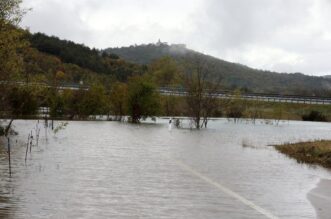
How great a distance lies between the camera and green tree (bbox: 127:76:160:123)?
65.4m

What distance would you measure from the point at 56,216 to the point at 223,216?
325cm

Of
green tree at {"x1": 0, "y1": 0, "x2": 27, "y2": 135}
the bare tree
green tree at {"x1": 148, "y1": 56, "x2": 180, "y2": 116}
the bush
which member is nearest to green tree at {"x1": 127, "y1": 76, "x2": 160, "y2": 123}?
the bare tree

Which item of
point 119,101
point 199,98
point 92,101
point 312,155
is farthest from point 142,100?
point 312,155

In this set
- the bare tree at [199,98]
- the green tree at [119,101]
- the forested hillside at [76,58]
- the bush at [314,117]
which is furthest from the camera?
the forested hillside at [76,58]

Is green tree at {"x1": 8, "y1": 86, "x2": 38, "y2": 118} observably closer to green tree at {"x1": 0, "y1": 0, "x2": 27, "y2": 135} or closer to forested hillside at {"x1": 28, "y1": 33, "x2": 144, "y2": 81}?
green tree at {"x1": 0, "y1": 0, "x2": 27, "y2": 135}

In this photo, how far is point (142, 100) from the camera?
214ft

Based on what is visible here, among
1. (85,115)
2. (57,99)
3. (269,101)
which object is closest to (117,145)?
(57,99)

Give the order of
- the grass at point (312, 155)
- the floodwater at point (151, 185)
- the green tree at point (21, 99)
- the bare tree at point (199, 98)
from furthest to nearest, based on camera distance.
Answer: the bare tree at point (199, 98)
the green tree at point (21, 99)
the grass at point (312, 155)
the floodwater at point (151, 185)

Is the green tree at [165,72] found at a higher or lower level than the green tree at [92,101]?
higher

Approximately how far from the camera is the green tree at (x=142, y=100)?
65375 millimetres

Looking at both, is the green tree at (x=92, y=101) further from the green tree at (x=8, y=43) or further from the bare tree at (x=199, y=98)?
the green tree at (x=8, y=43)

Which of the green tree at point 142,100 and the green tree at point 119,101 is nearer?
the green tree at point 142,100

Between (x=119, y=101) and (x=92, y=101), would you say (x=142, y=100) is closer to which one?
(x=92, y=101)

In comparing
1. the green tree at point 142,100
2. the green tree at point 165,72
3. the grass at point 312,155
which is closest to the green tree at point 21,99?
the green tree at point 142,100
